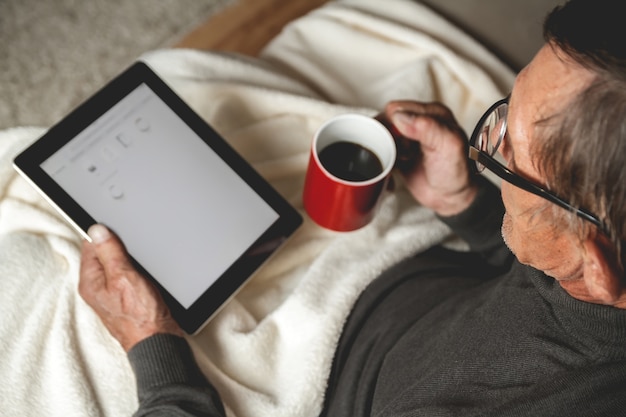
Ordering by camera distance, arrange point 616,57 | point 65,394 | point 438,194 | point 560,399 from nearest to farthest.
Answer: point 616,57, point 560,399, point 65,394, point 438,194

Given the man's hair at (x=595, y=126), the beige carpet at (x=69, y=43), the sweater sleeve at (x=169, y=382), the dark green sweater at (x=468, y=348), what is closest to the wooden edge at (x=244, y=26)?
the beige carpet at (x=69, y=43)

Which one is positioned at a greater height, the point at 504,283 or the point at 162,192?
the point at 162,192

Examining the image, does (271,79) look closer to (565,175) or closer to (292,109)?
(292,109)

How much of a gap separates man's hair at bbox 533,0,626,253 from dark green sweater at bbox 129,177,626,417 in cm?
15

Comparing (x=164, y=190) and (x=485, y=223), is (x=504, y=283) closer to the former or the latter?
(x=485, y=223)

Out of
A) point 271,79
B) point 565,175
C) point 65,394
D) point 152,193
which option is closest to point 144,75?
point 152,193

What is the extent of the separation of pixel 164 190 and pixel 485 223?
0.47 meters

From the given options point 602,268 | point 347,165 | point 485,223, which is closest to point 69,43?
point 347,165

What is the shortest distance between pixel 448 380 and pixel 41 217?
573mm

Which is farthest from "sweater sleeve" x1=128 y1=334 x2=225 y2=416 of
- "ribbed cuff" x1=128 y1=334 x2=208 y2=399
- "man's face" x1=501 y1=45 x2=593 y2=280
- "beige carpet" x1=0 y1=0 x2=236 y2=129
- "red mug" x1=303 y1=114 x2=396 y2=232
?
"beige carpet" x1=0 y1=0 x2=236 y2=129

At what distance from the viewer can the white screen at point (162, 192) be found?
2.40ft

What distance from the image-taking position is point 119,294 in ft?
2.42

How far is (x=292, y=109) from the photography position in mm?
955

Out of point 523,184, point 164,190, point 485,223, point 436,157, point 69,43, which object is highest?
point 69,43
